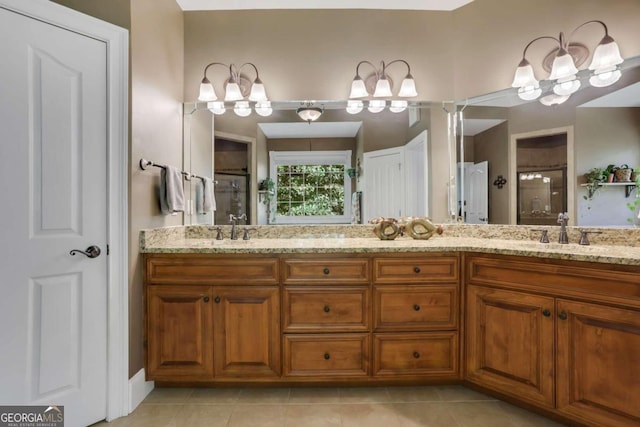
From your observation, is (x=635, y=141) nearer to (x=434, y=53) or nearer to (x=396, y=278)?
(x=434, y=53)

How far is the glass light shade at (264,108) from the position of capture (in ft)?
8.04

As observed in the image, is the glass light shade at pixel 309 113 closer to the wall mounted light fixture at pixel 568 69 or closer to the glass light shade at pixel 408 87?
the glass light shade at pixel 408 87

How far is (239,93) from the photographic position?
7.92ft

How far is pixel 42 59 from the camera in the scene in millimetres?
1492

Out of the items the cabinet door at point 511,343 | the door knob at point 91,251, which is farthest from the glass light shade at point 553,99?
the door knob at point 91,251

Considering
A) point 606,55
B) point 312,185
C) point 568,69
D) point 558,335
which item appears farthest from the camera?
point 312,185

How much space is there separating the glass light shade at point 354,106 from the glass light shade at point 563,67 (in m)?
1.34

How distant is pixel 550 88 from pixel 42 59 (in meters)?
3.05

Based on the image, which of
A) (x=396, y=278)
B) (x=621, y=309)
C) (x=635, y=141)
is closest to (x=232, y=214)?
(x=396, y=278)

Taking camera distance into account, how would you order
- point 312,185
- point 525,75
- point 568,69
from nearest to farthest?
1. point 568,69
2. point 525,75
3. point 312,185

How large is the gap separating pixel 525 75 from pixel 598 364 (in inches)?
73.8

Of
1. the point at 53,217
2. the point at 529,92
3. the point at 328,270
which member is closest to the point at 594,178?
the point at 529,92

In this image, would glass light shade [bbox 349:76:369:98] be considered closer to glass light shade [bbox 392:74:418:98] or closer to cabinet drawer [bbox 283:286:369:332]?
glass light shade [bbox 392:74:418:98]

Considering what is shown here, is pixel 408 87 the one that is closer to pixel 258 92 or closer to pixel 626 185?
pixel 258 92
